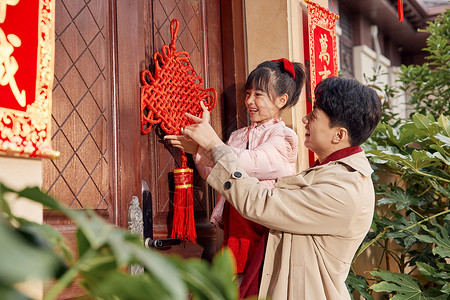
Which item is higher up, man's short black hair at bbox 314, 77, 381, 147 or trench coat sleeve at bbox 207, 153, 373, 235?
man's short black hair at bbox 314, 77, 381, 147

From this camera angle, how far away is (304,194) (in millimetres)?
1547

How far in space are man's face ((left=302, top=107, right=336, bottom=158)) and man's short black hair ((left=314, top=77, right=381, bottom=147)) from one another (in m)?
0.02

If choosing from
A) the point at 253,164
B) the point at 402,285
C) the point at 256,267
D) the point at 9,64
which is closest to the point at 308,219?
the point at 256,267

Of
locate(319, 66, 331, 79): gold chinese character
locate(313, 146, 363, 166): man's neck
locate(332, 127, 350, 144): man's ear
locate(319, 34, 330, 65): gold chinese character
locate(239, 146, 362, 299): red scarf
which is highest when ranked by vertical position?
locate(319, 34, 330, 65): gold chinese character

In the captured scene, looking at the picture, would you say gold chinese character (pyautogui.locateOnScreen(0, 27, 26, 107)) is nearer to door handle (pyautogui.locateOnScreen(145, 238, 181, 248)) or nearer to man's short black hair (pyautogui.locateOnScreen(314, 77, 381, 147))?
door handle (pyautogui.locateOnScreen(145, 238, 181, 248))

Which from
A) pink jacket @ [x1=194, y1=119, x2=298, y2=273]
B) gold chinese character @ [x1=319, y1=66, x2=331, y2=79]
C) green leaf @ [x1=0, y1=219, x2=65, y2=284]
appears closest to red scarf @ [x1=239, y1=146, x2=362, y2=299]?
pink jacket @ [x1=194, y1=119, x2=298, y2=273]

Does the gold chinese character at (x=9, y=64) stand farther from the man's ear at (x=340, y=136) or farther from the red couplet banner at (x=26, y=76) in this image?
the man's ear at (x=340, y=136)

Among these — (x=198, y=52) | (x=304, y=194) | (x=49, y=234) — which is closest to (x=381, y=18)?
(x=198, y=52)

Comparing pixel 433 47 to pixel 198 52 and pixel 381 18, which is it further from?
pixel 381 18

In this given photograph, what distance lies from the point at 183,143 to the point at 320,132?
0.49 m

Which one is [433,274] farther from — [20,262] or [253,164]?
[20,262]

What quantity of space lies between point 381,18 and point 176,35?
211 inches

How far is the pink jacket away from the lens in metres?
1.78

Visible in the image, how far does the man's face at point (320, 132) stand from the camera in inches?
66.0
